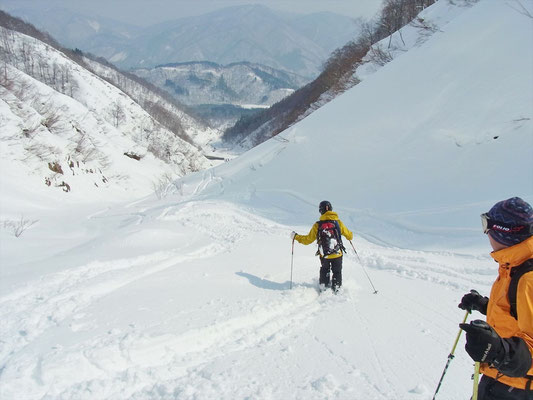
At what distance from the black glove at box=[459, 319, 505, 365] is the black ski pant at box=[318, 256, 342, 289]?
14.1 feet

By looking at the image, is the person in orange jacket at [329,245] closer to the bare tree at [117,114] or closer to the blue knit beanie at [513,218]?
the blue knit beanie at [513,218]

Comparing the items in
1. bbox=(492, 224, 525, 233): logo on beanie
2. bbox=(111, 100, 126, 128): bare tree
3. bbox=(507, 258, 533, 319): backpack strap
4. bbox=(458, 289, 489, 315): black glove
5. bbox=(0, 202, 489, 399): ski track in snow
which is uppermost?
bbox=(111, 100, 126, 128): bare tree

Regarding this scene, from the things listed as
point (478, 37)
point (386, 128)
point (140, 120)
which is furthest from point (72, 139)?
point (140, 120)

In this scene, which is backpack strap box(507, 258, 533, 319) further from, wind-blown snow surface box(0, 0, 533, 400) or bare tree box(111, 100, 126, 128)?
bare tree box(111, 100, 126, 128)

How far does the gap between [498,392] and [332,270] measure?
161 inches

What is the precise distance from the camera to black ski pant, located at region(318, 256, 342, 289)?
248 inches

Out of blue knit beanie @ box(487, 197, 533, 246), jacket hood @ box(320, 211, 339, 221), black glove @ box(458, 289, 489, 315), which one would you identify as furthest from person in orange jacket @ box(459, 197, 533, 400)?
jacket hood @ box(320, 211, 339, 221)

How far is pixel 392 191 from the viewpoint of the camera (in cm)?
1288

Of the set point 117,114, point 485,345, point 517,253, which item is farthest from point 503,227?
point 117,114

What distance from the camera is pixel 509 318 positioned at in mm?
2197

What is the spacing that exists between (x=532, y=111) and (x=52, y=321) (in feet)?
51.2

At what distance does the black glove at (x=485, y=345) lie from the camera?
1.95 meters

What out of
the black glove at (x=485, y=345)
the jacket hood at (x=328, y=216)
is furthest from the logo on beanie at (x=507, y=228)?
the jacket hood at (x=328, y=216)

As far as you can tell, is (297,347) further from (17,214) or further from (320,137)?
(17,214)
